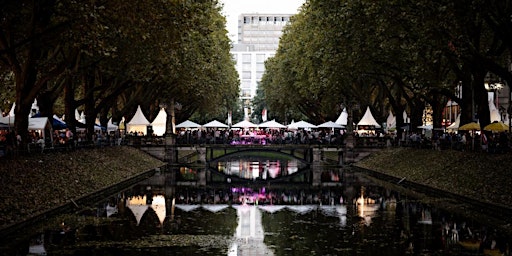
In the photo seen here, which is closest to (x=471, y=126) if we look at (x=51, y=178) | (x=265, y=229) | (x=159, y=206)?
(x=159, y=206)

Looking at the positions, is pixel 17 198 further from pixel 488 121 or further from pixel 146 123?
pixel 146 123

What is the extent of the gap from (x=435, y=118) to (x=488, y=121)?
18025mm

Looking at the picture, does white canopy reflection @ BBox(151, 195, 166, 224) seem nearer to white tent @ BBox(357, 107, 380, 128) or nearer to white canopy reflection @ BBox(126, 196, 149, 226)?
white canopy reflection @ BBox(126, 196, 149, 226)

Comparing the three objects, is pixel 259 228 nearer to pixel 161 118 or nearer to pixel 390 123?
pixel 161 118

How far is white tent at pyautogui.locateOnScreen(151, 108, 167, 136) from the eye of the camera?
87.5 metres

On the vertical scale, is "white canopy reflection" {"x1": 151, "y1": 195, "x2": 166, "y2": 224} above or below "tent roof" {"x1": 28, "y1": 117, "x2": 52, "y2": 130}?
below

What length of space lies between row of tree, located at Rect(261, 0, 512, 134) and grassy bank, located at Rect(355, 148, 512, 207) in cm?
340

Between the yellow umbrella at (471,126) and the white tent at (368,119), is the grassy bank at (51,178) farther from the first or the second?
the white tent at (368,119)

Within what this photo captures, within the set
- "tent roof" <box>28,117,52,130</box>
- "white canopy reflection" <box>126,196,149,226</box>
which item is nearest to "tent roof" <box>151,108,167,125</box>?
"tent roof" <box>28,117,52,130</box>

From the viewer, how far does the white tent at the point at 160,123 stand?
3446 inches

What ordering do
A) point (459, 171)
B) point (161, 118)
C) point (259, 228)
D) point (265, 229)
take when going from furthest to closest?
point (161, 118) < point (459, 171) < point (259, 228) < point (265, 229)

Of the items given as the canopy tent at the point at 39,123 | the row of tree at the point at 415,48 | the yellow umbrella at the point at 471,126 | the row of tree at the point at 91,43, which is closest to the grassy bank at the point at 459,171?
the yellow umbrella at the point at 471,126

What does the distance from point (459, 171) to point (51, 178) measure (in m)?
25.4

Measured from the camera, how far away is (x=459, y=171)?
4825 cm
